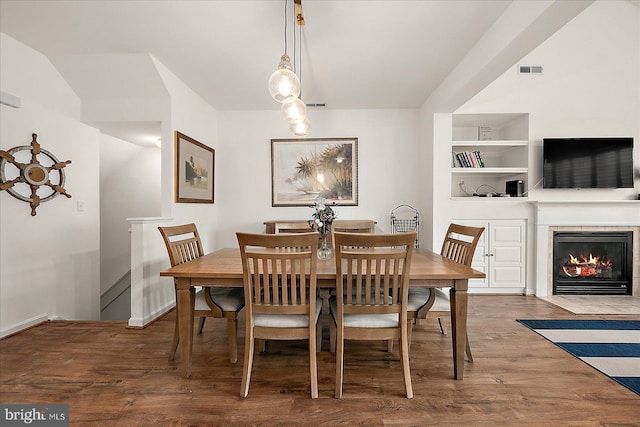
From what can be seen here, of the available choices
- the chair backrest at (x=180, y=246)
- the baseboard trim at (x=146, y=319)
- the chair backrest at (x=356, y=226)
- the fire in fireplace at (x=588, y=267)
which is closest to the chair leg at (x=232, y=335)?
the chair backrest at (x=180, y=246)

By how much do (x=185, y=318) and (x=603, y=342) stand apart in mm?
3209

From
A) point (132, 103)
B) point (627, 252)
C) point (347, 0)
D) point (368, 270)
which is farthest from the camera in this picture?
point (627, 252)

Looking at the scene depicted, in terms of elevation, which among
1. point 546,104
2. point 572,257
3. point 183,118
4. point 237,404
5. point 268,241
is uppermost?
point 546,104

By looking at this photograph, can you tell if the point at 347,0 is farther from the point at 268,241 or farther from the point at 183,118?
Result: the point at 183,118

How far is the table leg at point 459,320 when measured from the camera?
1873 millimetres

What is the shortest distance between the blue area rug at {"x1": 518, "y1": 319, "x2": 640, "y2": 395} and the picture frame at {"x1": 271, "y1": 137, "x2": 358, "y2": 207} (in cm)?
263

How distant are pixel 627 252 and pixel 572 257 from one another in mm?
600

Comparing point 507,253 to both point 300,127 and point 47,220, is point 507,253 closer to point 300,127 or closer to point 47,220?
point 300,127

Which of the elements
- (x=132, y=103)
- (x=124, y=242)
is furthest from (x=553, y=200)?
(x=124, y=242)

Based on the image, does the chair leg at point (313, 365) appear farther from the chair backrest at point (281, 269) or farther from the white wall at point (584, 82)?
the white wall at point (584, 82)

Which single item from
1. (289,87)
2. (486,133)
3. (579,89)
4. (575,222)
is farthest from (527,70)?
(289,87)

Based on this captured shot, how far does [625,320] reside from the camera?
9.76 ft

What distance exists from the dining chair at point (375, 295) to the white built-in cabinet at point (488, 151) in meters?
2.64

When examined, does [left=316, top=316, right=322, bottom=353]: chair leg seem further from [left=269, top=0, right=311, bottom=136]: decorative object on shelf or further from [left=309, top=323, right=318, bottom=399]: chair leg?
[left=269, top=0, right=311, bottom=136]: decorative object on shelf
